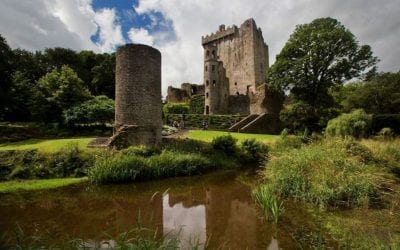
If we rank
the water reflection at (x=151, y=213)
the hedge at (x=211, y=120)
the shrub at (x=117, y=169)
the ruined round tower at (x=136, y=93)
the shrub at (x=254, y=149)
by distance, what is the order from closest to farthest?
the water reflection at (x=151, y=213)
the shrub at (x=117, y=169)
the ruined round tower at (x=136, y=93)
the shrub at (x=254, y=149)
the hedge at (x=211, y=120)

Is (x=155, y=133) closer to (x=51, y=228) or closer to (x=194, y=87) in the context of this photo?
(x=51, y=228)

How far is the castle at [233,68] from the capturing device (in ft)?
130

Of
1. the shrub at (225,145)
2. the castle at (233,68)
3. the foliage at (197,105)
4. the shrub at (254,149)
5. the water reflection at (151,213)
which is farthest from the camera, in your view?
the foliage at (197,105)

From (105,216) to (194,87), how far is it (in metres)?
47.3

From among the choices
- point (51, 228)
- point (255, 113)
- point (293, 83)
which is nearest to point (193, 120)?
point (255, 113)

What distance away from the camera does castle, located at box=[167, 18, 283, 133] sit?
39.6 m

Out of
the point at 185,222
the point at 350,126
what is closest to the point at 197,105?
the point at 350,126

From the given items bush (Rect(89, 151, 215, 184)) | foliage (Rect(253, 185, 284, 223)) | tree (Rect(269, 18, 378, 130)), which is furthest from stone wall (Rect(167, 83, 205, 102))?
foliage (Rect(253, 185, 284, 223))

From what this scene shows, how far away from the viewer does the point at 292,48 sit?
24875 mm

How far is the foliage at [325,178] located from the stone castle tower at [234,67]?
27.2 m

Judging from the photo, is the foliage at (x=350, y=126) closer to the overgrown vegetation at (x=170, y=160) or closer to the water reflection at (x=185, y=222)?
the overgrown vegetation at (x=170, y=160)

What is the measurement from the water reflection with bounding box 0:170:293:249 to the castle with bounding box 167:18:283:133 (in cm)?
2589

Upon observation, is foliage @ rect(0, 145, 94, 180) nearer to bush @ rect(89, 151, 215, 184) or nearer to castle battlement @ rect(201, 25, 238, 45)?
→ bush @ rect(89, 151, 215, 184)

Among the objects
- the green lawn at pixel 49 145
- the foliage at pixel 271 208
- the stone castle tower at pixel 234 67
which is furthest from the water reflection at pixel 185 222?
the stone castle tower at pixel 234 67
